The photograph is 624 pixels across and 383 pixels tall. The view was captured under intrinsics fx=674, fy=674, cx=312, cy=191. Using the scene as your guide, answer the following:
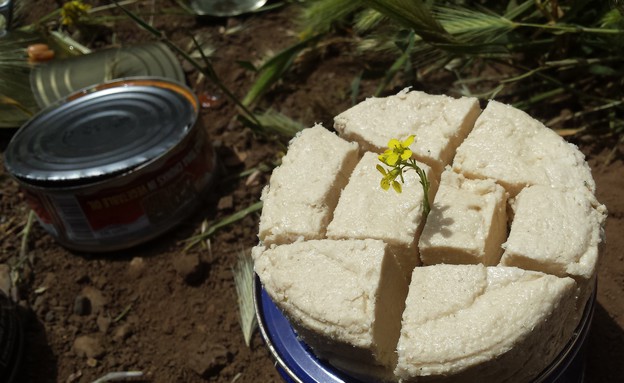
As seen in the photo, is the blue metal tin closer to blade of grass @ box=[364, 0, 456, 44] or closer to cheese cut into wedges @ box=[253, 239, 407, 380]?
cheese cut into wedges @ box=[253, 239, 407, 380]

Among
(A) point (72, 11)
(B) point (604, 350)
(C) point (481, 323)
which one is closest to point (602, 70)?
(B) point (604, 350)

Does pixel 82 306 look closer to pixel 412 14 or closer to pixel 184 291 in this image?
pixel 184 291

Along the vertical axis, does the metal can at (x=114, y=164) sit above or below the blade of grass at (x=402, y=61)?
below

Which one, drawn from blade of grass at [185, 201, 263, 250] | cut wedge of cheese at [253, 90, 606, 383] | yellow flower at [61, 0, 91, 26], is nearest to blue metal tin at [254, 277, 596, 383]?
cut wedge of cheese at [253, 90, 606, 383]

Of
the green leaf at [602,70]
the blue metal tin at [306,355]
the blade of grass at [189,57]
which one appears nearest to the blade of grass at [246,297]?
the blue metal tin at [306,355]

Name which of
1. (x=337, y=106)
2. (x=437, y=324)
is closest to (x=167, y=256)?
(x=337, y=106)

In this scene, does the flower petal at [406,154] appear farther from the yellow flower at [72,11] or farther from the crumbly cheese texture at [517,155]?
the yellow flower at [72,11]

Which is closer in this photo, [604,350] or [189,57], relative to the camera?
[604,350]
